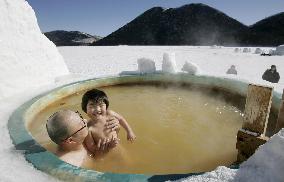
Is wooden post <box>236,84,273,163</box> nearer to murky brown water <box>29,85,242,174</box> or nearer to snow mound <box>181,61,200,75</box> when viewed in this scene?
murky brown water <box>29,85,242,174</box>

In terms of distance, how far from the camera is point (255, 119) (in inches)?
96.9

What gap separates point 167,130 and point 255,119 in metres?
1.98

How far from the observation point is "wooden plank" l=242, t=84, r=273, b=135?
7.73 ft

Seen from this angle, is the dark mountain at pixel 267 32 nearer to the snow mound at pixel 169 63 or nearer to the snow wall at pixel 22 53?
the snow mound at pixel 169 63

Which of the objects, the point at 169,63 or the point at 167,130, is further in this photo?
the point at 169,63

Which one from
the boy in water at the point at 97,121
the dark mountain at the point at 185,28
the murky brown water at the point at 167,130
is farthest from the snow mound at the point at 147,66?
the dark mountain at the point at 185,28

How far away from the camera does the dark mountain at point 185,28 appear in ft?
236

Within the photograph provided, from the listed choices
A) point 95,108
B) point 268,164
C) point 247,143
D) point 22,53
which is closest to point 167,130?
point 95,108

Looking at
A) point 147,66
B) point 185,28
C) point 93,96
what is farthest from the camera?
point 185,28

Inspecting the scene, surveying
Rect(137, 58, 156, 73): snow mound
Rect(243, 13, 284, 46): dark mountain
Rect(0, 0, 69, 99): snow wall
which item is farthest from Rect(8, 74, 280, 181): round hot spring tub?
Rect(243, 13, 284, 46): dark mountain

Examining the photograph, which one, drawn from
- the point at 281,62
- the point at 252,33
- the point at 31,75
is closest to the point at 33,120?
the point at 31,75

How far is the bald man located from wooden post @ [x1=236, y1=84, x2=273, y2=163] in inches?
56.4

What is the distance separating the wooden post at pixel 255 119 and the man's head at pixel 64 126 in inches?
56.6

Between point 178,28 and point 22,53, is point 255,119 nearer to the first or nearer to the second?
point 22,53
